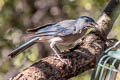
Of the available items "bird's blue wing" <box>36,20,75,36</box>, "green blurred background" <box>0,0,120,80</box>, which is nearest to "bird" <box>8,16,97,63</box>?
"bird's blue wing" <box>36,20,75,36</box>

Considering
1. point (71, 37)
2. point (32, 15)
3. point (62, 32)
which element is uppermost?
point (32, 15)

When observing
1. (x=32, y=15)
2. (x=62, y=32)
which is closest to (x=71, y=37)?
(x=62, y=32)

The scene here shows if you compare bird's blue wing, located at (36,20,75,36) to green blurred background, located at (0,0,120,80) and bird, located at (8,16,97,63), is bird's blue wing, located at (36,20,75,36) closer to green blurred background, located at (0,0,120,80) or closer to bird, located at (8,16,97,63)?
bird, located at (8,16,97,63)

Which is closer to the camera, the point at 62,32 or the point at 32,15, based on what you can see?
the point at 62,32

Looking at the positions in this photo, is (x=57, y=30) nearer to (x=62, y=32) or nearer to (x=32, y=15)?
(x=62, y=32)

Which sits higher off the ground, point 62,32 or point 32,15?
point 32,15

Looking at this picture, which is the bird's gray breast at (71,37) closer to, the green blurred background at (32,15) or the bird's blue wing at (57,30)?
the bird's blue wing at (57,30)

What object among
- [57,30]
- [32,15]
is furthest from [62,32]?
[32,15]

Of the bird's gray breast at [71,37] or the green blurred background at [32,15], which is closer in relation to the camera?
the bird's gray breast at [71,37]

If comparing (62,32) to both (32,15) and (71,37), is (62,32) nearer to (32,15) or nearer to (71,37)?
(71,37)

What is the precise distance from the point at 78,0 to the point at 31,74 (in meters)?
3.48

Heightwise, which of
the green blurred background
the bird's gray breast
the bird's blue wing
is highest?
the green blurred background

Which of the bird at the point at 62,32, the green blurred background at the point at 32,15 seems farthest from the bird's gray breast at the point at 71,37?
the green blurred background at the point at 32,15

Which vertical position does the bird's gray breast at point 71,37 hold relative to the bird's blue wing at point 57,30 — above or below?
below
